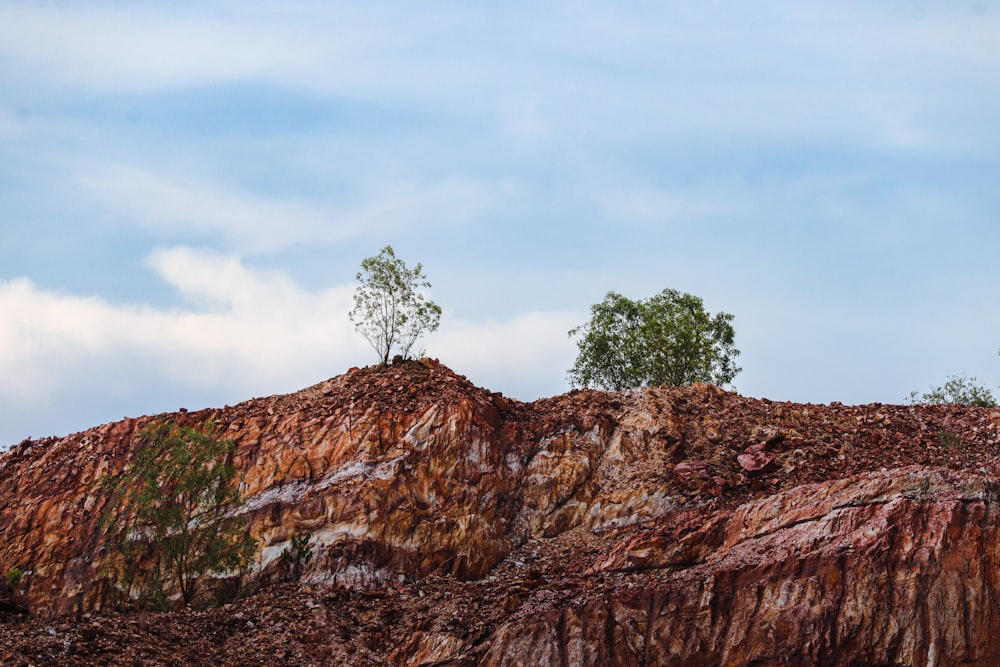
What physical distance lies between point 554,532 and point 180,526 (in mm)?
10667

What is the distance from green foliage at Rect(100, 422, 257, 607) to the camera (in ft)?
82.9

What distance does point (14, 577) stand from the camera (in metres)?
28.5

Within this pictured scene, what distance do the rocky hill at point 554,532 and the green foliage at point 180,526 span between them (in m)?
1.01

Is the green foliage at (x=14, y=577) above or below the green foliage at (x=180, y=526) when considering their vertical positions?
below

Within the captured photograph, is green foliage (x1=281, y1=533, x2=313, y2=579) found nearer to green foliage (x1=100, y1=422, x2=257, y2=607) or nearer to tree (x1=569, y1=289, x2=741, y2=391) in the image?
green foliage (x1=100, y1=422, x2=257, y2=607)

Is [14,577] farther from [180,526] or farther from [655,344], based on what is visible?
[655,344]

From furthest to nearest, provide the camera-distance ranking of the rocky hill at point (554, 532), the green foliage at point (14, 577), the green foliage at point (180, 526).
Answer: the green foliage at point (14, 577)
the green foliage at point (180, 526)
the rocky hill at point (554, 532)

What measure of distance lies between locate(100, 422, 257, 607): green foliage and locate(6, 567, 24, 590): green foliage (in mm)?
2995

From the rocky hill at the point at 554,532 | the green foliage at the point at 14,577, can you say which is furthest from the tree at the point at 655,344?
the green foliage at the point at 14,577

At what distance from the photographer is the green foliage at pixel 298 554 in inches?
1037

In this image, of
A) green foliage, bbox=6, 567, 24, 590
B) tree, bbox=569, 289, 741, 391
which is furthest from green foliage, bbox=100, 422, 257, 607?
tree, bbox=569, 289, 741, 391

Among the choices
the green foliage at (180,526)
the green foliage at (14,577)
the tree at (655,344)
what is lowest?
the green foliage at (14,577)

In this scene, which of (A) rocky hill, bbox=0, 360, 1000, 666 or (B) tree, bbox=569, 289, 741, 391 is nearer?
(A) rocky hill, bbox=0, 360, 1000, 666

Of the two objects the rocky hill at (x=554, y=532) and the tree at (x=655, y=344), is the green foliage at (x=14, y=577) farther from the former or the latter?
the tree at (x=655, y=344)
